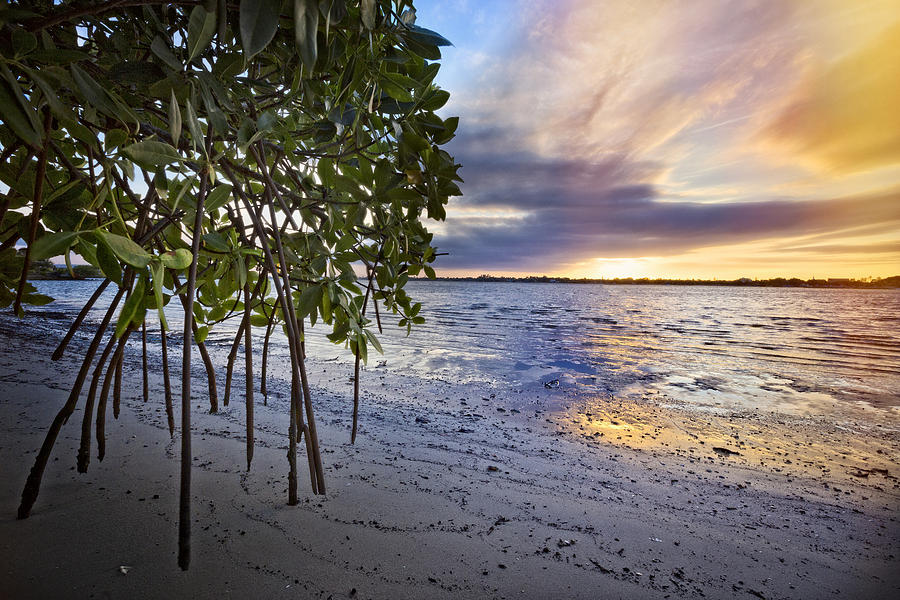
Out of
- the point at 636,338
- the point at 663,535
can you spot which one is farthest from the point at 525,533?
the point at 636,338

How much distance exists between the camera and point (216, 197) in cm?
95

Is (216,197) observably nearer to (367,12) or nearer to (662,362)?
(367,12)

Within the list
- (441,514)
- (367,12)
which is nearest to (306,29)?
(367,12)

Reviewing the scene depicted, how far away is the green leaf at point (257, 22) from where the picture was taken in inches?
21.8

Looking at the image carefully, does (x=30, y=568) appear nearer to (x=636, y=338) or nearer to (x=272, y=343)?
(x=272, y=343)

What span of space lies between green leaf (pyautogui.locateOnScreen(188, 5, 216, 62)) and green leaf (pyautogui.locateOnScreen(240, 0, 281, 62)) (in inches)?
7.6

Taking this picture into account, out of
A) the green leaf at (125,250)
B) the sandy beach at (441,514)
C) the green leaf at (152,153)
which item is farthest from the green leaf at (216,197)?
the sandy beach at (441,514)

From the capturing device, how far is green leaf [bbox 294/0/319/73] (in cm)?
56

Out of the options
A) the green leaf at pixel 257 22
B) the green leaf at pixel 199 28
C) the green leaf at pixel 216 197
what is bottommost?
the green leaf at pixel 216 197

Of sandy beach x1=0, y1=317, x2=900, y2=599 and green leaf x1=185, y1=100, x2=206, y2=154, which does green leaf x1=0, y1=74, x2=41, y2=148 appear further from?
sandy beach x1=0, y1=317, x2=900, y2=599

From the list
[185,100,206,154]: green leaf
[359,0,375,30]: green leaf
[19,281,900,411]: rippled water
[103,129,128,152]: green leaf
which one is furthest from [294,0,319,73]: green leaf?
[19,281,900,411]: rippled water

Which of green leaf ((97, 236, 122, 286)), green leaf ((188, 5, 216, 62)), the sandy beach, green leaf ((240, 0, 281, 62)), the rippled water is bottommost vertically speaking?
the rippled water

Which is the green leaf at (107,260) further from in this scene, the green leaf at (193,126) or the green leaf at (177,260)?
the green leaf at (193,126)

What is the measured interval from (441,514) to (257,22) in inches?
70.2
